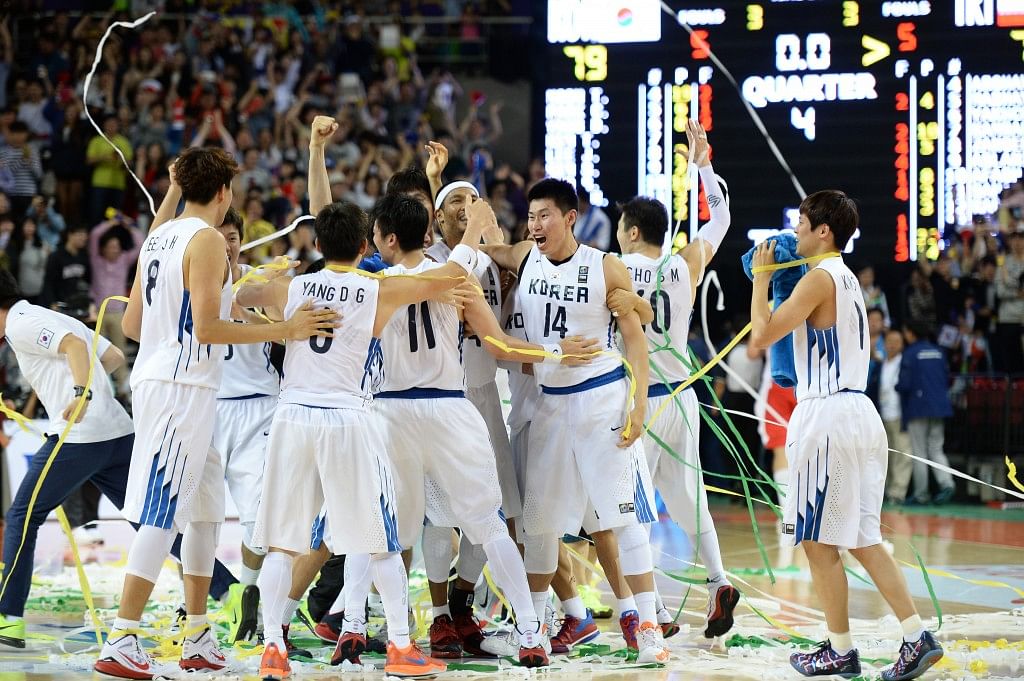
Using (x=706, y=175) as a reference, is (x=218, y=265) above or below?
below

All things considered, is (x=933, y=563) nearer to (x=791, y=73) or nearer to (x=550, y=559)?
(x=550, y=559)

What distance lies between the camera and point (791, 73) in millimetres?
13352

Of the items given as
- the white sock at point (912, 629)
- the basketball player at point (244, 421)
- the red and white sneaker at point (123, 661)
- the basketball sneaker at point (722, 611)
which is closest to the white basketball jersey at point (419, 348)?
the basketball player at point (244, 421)

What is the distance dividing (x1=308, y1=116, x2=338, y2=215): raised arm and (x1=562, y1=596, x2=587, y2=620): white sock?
261 cm

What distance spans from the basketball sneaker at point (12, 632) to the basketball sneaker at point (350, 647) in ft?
6.08

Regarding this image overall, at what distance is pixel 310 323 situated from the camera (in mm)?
5535

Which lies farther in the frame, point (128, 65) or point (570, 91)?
point (128, 65)

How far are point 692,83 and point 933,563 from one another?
632 centimetres

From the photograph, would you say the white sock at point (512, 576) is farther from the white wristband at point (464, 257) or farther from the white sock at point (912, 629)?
the white sock at point (912, 629)

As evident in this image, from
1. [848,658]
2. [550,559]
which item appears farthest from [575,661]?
[848,658]

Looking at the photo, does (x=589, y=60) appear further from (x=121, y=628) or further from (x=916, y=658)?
(x=121, y=628)

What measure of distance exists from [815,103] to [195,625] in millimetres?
9791

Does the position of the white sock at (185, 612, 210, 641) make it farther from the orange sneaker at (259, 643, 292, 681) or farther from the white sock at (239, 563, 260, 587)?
the white sock at (239, 563, 260, 587)

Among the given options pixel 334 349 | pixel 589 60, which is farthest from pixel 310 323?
pixel 589 60
